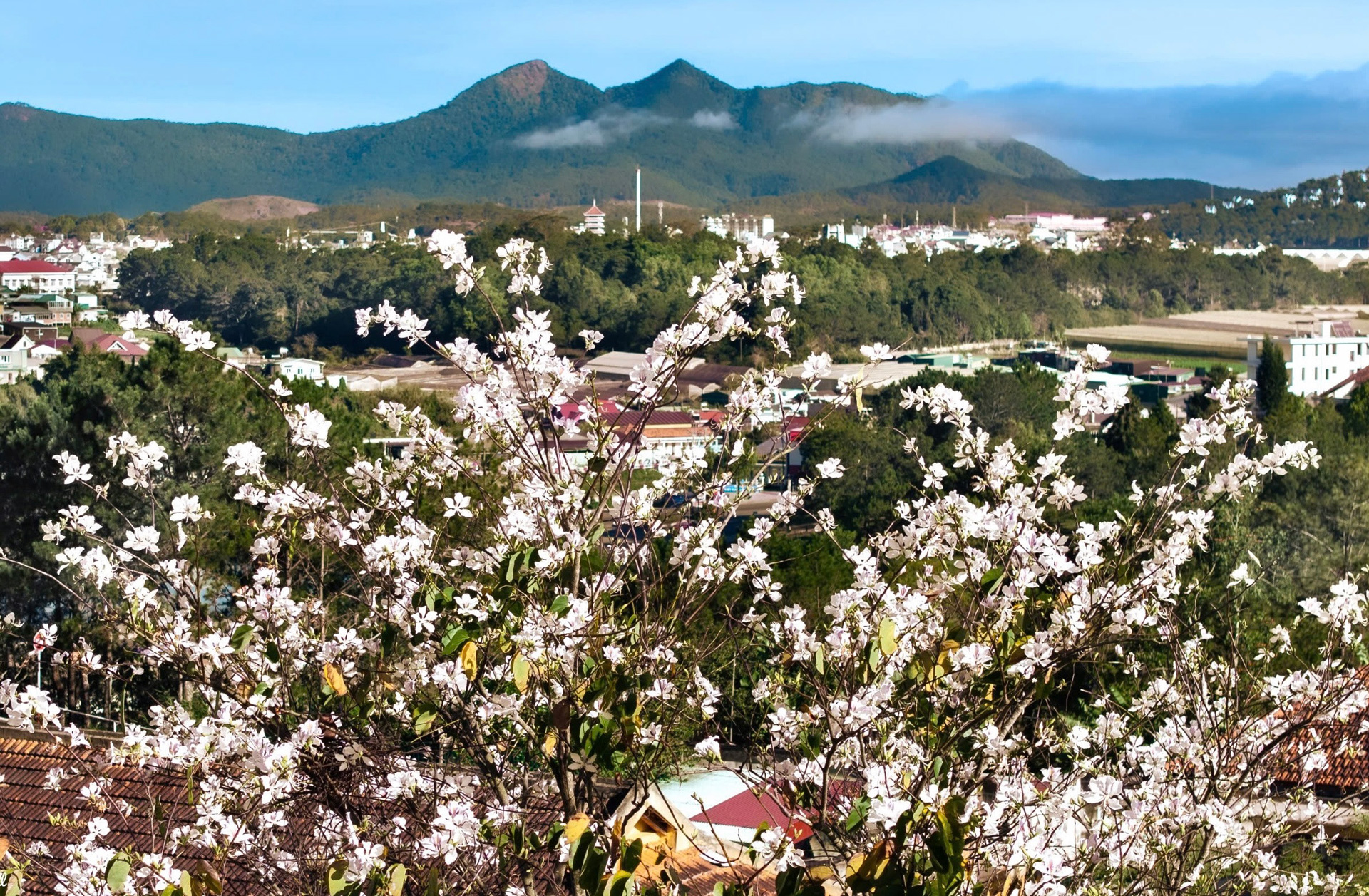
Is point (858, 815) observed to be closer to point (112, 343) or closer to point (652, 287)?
point (112, 343)

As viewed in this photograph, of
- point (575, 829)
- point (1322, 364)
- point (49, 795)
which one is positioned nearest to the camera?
point (575, 829)

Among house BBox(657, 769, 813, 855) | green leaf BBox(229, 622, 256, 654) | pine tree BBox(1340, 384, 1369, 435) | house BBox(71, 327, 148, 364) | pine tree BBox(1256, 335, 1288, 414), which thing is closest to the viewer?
green leaf BBox(229, 622, 256, 654)

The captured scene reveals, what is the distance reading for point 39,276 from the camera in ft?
201

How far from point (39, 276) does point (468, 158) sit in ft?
390

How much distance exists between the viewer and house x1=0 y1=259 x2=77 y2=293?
2356 inches

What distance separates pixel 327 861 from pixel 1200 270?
2723 inches

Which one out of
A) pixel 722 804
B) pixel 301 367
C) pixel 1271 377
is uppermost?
pixel 722 804

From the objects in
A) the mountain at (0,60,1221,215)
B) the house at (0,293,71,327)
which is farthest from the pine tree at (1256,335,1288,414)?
the mountain at (0,60,1221,215)

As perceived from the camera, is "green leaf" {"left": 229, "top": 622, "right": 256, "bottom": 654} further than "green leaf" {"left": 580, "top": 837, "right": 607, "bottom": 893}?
Yes

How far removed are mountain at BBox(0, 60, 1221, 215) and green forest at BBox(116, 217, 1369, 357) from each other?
8261cm

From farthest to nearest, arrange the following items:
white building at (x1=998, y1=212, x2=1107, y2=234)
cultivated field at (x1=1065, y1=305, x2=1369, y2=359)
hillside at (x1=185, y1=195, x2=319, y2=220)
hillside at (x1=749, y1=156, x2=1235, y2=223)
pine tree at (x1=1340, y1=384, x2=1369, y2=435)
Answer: hillside at (x1=749, y1=156, x2=1235, y2=223) → hillside at (x1=185, y1=195, x2=319, y2=220) → white building at (x1=998, y1=212, x2=1107, y2=234) → cultivated field at (x1=1065, y1=305, x2=1369, y2=359) → pine tree at (x1=1340, y1=384, x2=1369, y2=435)

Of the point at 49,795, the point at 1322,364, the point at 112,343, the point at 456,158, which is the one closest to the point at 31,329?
the point at 112,343

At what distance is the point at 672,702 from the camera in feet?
7.86

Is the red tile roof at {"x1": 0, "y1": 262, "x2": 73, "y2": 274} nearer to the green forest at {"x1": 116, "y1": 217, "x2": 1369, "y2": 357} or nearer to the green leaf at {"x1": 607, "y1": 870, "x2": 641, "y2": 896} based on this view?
the green forest at {"x1": 116, "y1": 217, "x2": 1369, "y2": 357}
